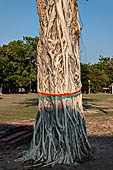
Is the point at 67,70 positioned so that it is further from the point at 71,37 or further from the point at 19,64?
the point at 19,64

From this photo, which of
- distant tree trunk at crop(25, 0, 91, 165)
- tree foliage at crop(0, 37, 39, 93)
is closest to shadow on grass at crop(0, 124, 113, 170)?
distant tree trunk at crop(25, 0, 91, 165)

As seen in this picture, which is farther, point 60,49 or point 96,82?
point 96,82

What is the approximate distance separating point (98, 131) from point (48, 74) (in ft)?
15.0

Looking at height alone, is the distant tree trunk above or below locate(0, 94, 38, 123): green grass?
above

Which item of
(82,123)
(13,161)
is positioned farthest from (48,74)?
(13,161)

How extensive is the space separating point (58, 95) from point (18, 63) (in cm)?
4308

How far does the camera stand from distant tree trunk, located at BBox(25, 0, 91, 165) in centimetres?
440

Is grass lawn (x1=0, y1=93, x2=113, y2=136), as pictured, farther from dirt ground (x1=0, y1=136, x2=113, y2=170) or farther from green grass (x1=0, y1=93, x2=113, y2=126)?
dirt ground (x1=0, y1=136, x2=113, y2=170)

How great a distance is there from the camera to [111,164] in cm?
436

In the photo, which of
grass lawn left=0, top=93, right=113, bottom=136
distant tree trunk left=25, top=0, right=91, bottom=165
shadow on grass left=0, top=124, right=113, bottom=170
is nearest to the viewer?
shadow on grass left=0, top=124, right=113, bottom=170

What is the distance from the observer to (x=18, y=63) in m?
46.8

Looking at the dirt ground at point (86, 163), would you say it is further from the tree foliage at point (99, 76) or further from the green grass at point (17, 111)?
the tree foliage at point (99, 76)

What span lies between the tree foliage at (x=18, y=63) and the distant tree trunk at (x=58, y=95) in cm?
4013

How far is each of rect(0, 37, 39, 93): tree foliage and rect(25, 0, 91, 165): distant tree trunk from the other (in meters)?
40.1
